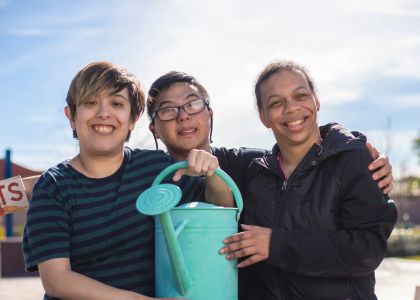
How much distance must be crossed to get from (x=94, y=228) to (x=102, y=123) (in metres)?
0.48

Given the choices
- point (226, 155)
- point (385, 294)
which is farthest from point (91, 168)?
point (385, 294)

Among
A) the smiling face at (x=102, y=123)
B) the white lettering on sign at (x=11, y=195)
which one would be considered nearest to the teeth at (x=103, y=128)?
the smiling face at (x=102, y=123)

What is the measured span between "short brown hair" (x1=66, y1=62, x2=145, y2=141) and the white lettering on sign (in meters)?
0.61

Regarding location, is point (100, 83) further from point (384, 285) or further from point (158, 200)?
point (384, 285)

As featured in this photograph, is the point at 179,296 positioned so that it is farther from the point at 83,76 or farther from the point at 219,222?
the point at 83,76

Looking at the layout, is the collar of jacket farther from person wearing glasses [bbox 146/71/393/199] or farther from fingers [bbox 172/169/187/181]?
fingers [bbox 172/169/187/181]

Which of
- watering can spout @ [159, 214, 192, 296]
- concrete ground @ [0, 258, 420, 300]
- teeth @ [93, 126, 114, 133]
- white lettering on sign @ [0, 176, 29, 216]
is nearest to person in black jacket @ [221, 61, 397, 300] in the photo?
watering can spout @ [159, 214, 192, 296]

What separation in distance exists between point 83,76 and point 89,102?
13 centimetres

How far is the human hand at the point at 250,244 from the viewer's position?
1687 millimetres

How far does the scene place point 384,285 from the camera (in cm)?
762

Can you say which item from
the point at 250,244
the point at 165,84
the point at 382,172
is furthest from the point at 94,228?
the point at 382,172

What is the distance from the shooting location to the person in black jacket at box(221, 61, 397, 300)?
1.84m

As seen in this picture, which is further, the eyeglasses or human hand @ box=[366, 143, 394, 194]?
the eyeglasses

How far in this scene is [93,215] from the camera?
180cm
